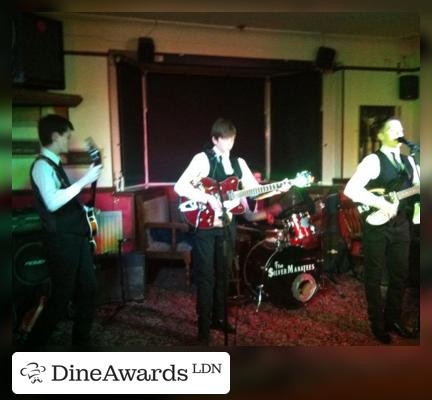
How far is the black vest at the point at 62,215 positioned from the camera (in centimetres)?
271

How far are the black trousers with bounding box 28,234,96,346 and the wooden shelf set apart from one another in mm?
1538

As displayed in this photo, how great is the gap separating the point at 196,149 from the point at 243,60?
1.01 metres

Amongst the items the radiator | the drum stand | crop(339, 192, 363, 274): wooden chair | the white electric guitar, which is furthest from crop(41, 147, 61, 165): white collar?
crop(339, 192, 363, 274): wooden chair

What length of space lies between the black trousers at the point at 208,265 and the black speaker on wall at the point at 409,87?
2906 millimetres

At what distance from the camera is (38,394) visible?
254cm

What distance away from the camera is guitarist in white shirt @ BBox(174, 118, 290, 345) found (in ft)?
9.80

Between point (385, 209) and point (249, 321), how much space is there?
51.8 inches

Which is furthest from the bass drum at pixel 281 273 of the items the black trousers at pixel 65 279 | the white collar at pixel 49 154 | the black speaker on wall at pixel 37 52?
the black speaker on wall at pixel 37 52

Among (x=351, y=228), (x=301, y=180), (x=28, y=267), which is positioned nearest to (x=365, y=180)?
(x=301, y=180)

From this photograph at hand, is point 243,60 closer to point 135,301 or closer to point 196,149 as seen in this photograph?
point 196,149

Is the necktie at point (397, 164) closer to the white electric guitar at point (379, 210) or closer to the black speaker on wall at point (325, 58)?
the white electric guitar at point (379, 210)

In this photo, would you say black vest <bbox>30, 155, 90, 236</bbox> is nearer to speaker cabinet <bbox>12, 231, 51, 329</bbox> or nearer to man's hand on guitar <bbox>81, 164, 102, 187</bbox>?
man's hand on guitar <bbox>81, 164, 102, 187</bbox>

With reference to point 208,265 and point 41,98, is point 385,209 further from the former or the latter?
point 41,98

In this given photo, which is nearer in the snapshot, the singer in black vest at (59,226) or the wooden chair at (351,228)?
the singer in black vest at (59,226)
